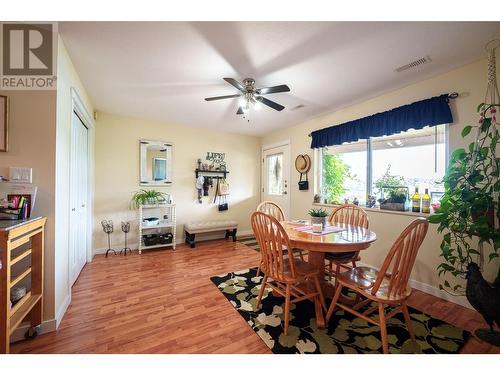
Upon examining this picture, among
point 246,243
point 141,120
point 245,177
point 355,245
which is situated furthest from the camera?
point 245,177

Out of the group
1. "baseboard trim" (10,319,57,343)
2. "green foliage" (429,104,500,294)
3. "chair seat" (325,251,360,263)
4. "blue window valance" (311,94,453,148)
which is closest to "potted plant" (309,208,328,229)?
"chair seat" (325,251,360,263)

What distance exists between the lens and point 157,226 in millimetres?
3562

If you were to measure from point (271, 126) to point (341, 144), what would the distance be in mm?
1506

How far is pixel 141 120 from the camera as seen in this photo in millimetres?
3680

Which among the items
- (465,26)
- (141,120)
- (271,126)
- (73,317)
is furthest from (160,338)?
(271,126)

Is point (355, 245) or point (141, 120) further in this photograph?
point (141, 120)

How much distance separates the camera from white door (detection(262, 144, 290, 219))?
13.9 feet

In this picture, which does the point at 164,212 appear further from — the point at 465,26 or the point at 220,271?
the point at 465,26

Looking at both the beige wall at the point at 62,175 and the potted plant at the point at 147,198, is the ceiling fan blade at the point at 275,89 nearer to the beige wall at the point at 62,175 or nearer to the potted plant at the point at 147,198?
the beige wall at the point at 62,175

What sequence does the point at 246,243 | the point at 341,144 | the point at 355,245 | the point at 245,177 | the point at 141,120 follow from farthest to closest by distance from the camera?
1. the point at 245,177
2. the point at 246,243
3. the point at 141,120
4. the point at 341,144
5. the point at 355,245

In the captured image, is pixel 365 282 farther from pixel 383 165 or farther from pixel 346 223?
pixel 383 165

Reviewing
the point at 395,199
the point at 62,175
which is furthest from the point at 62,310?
the point at 395,199

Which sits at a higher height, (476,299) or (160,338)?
(476,299)
